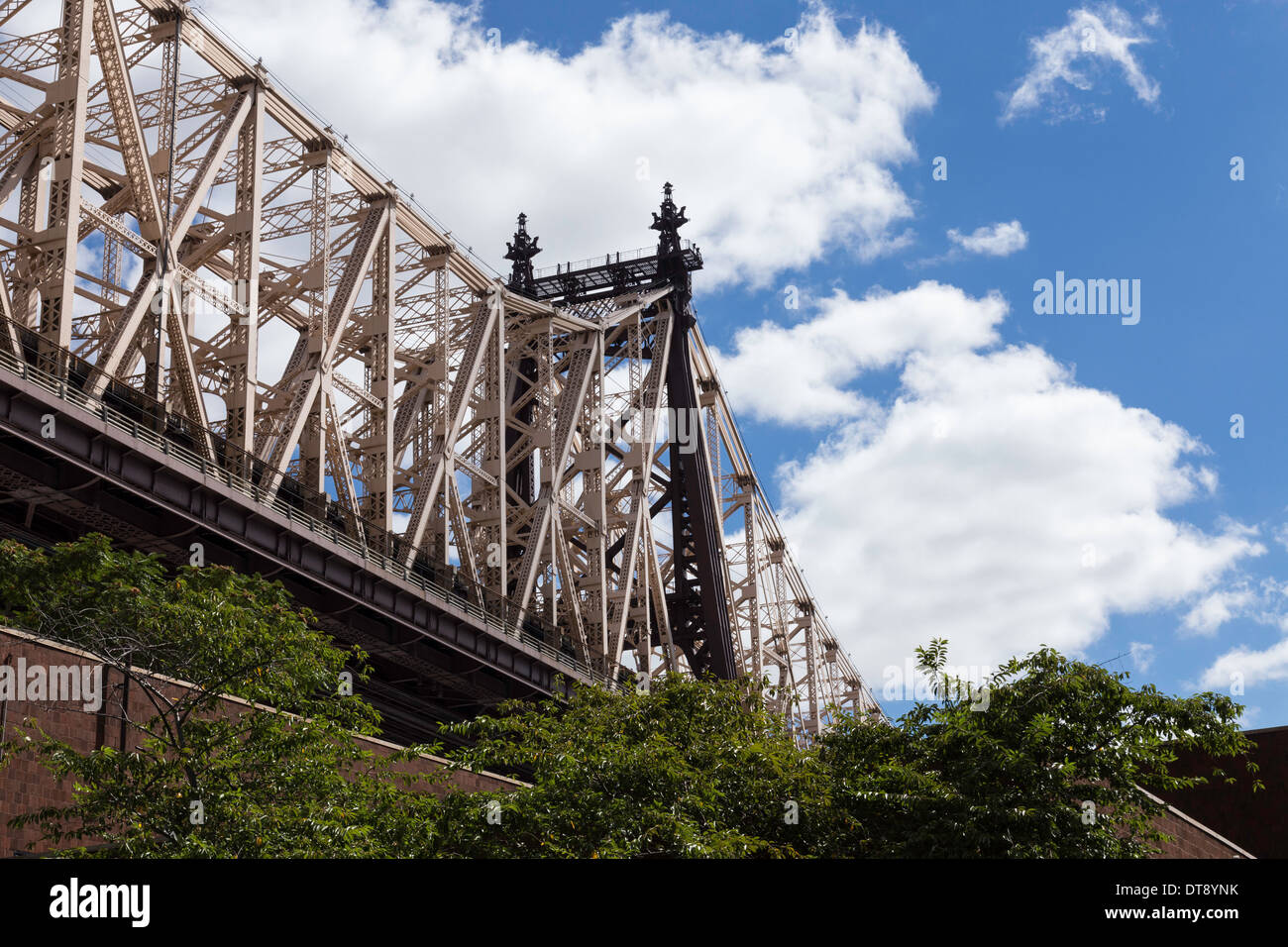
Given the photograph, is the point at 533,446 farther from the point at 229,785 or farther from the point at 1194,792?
the point at 229,785

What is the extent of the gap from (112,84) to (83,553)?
18.2m

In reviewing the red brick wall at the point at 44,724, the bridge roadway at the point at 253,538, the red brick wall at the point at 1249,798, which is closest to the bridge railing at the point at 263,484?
the bridge roadway at the point at 253,538

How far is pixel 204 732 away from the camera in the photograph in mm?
20719

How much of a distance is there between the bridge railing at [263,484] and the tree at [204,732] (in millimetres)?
8061

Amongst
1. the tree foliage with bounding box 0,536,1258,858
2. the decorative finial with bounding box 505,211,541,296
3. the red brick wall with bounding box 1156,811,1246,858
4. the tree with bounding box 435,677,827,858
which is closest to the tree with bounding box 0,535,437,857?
the tree foliage with bounding box 0,536,1258,858

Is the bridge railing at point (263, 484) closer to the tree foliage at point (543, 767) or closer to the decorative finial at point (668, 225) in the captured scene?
the tree foliage at point (543, 767)

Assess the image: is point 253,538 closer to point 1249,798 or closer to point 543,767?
point 543,767

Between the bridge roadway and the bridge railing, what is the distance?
0.12 meters

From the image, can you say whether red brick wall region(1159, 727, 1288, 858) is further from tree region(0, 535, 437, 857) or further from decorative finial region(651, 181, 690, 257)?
decorative finial region(651, 181, 690, 257)

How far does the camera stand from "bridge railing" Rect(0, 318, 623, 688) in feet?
113

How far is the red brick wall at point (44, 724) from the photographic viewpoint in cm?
2155

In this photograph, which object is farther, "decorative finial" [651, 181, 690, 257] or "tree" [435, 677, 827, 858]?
"decorative finial" [651, 181, 690, 257]

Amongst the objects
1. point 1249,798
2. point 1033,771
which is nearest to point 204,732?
point 1033,771

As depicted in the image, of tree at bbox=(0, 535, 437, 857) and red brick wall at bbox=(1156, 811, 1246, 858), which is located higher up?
tree at bbox=(0, 535, 437, 857)
